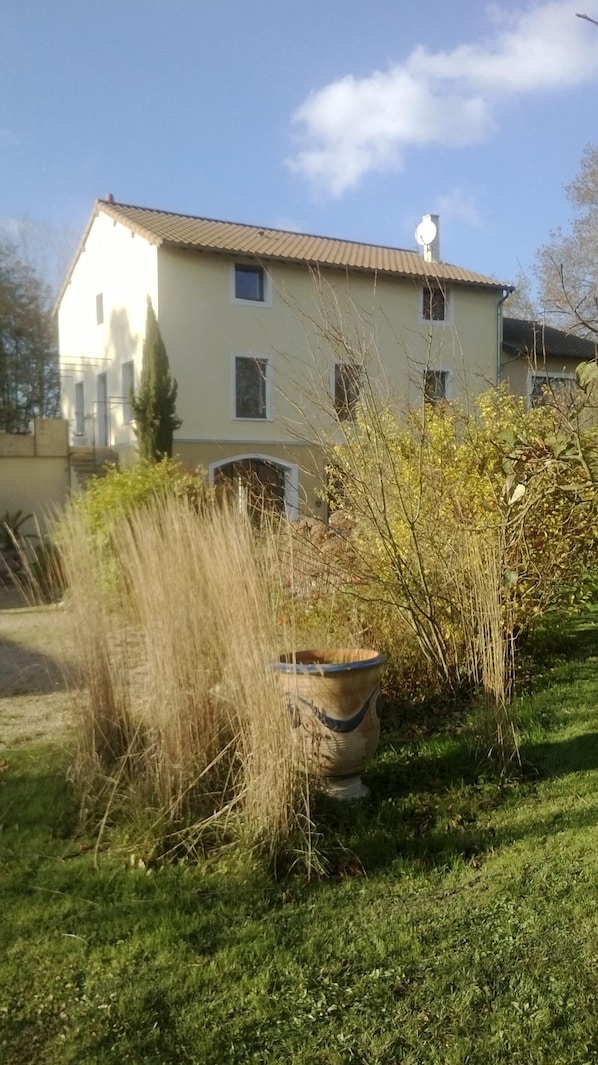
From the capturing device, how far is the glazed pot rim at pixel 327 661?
382 centimetres

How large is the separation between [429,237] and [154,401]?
9.41 meters

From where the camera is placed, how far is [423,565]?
5.50 m

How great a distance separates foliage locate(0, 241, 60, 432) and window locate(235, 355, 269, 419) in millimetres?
10168

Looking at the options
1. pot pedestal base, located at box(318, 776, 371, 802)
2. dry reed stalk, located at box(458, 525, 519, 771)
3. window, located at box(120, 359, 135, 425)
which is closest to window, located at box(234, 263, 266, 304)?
window, located at box(120, 359, 135, 425)

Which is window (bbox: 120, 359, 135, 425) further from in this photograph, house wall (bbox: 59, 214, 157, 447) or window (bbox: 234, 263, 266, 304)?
window (bbox: 234, 263, 266, 304)

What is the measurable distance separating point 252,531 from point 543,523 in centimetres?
255

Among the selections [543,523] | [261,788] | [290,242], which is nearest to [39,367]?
[290,242]

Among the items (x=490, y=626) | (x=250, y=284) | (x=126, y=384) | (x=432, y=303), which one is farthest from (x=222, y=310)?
(x=490, y=626)

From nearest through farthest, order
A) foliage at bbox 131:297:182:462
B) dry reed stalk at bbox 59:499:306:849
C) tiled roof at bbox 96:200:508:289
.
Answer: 1. dry reed stalk at bbox 59:499:306:849
2. foliage at bbox 131:297:182:462
3. tiled roof at bbox 96:200:508:289

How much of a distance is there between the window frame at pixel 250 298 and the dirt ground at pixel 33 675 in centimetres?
1245

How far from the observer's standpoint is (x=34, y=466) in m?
17.4

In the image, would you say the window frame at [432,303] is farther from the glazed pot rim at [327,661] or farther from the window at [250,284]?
the window at [250,284]

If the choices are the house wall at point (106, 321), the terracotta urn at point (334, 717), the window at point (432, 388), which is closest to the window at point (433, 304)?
the window at point (432, 388)

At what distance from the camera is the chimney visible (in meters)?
22.5
